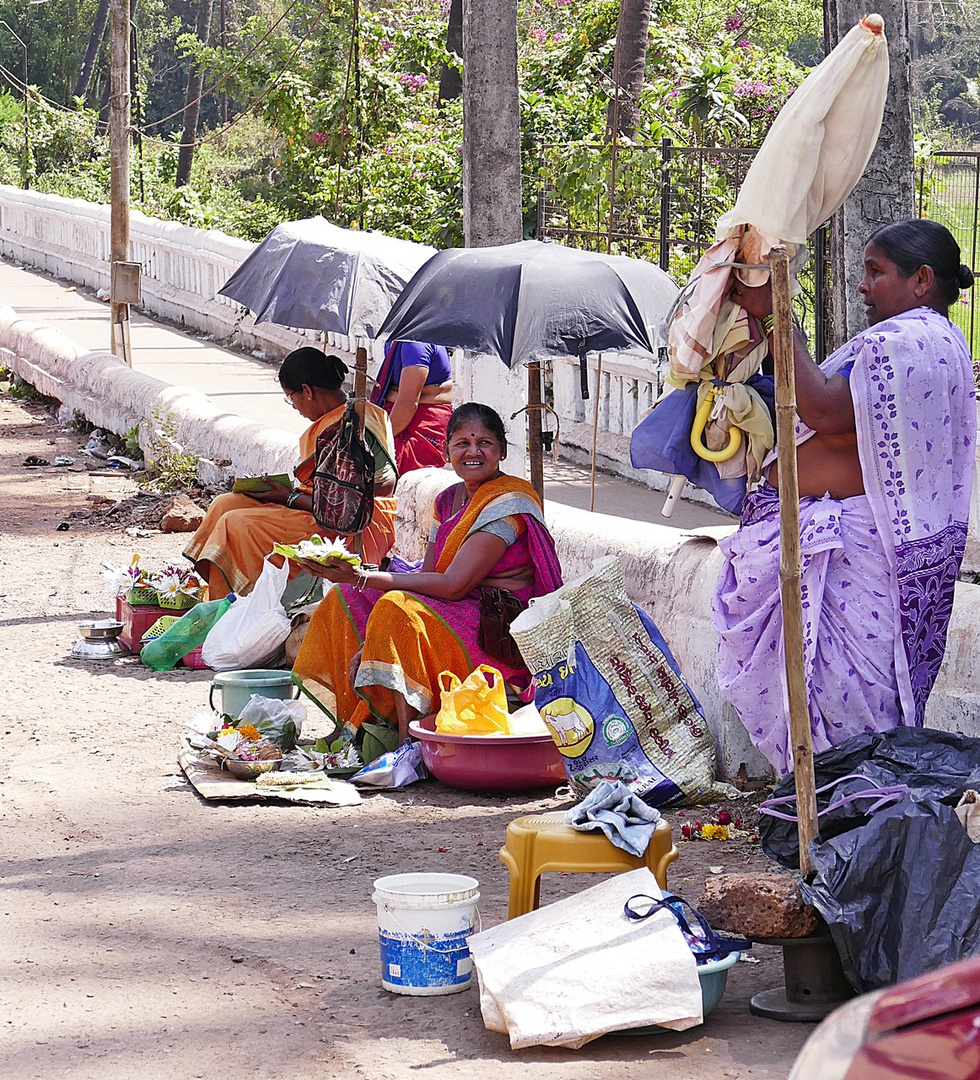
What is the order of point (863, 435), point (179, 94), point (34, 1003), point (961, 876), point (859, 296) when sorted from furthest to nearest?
1. point (179, 94)
2. point (859, 296)
3. point (863, 435)
4. point (34, 1003)
5. point (961, 876)

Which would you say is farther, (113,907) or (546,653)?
(546,653)

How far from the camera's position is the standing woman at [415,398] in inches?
282

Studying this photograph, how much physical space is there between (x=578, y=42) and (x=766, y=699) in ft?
42.2

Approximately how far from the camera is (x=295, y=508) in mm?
7188

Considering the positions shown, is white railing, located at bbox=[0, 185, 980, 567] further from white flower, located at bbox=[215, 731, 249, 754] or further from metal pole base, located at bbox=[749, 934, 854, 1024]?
metal pole base, located at bbox=[749, 934, 854, 1024]

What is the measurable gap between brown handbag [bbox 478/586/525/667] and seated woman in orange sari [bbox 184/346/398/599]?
134cm

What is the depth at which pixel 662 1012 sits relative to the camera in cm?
329

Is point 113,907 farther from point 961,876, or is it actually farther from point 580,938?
point 961,876

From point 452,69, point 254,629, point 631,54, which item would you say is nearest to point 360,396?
point 254,629

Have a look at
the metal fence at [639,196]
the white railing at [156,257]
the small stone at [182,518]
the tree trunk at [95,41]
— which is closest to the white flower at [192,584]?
the small stone at [182,518]

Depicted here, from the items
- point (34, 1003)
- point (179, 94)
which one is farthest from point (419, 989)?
point (179, 94)

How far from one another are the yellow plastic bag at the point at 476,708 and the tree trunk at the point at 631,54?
32.9 feet

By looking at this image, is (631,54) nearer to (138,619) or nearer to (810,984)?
(138,619)

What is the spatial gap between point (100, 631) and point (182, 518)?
2.66 m
